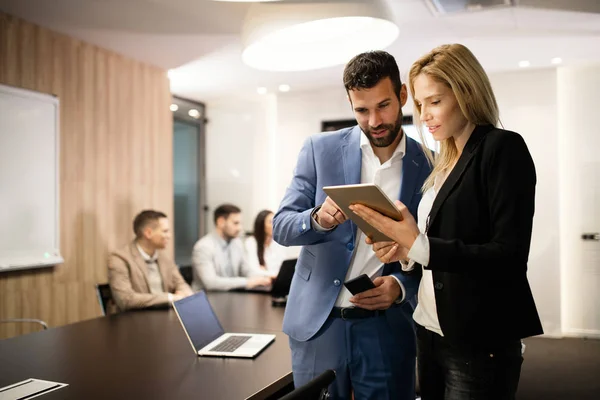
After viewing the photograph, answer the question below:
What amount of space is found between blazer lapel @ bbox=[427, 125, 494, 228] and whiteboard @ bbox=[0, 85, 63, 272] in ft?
12.1

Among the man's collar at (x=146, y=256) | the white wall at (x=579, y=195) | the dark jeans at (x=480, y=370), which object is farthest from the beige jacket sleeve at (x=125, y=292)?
the white wall at (x=579, y=195)

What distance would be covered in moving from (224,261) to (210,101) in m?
3.18

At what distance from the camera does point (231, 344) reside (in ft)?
7.71

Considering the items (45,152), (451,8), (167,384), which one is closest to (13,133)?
(45,152)

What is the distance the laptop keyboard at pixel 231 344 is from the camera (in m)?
2.27

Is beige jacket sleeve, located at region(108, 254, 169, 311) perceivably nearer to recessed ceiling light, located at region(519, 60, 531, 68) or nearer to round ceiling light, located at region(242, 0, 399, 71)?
round ceiling light, located at region(242, 0, 399, 71)

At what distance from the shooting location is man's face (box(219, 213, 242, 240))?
5414 mm

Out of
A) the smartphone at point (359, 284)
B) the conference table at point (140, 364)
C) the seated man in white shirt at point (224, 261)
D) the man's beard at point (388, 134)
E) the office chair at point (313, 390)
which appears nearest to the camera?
the office chair at point (313, 390)

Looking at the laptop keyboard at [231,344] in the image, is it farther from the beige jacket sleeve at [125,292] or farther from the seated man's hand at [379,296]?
the beige jacket sleeve at [125,292]

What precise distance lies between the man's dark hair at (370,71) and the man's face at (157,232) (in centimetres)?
291

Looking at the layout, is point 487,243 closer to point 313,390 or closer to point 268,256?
point 313,390

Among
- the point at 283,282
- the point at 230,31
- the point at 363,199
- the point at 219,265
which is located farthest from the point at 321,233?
the point at 219,265

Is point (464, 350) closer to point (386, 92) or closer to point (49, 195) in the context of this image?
point (386, 92)

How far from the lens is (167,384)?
Answer: 1.85m
